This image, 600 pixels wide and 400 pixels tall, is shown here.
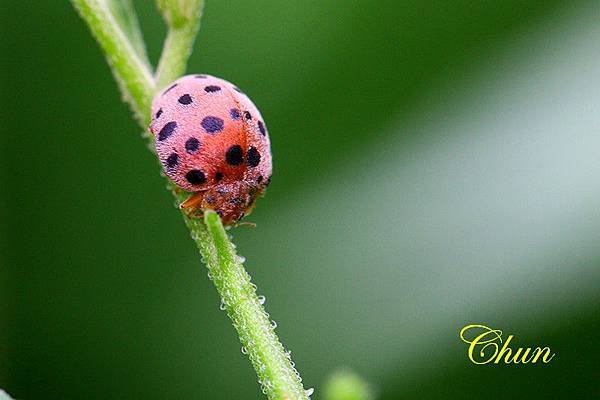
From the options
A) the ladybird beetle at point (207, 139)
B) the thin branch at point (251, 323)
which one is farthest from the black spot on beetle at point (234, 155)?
the thin branch at point (251, 323)

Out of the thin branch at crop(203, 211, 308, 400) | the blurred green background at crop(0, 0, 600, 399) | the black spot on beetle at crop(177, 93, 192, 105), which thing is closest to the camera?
the thin branch at crop(203, 211, 308, 400)

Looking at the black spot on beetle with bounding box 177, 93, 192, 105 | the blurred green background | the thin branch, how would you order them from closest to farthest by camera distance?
the thin branch < the black spot on beetle with bounding box 177, 93, 192, 105 < the blurred green background

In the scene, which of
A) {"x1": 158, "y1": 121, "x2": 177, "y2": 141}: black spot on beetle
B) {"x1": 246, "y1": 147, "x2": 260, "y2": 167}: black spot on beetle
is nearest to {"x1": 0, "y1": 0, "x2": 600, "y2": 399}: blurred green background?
{"x1": 246, "y1": 147, "x2": 260, "y2": 167}: black spot on beetle

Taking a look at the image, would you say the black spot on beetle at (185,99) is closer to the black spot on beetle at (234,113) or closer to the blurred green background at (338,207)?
the black spot on beetle at (234,113)

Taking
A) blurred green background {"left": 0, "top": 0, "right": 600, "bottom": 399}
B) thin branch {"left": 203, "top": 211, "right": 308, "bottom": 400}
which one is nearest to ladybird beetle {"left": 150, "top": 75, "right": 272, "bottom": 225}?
thin branch {"left": 203, "top": 211, "right": 308, "bottom": 400}

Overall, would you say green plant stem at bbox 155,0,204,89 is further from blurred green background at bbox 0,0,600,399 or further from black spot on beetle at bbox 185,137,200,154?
blurred green background at bbox 0,0,600,399

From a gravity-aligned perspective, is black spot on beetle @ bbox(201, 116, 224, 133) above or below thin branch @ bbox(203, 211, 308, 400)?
above

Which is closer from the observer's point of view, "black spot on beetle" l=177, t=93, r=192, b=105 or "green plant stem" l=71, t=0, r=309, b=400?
"green plant stem" l=71, t=0, r=309, b=400

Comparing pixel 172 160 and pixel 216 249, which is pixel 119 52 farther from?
pixel 216 249
